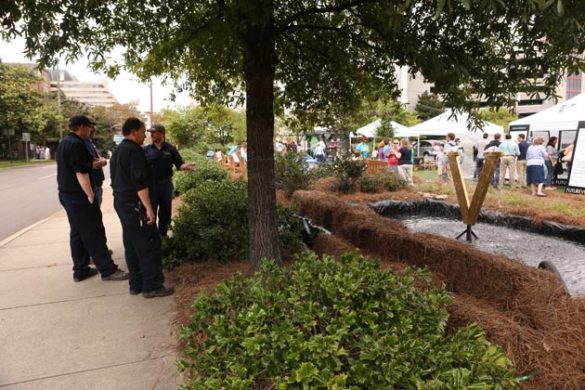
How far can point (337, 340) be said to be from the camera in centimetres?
204

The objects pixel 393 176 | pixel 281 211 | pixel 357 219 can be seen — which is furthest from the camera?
pixel 393 176

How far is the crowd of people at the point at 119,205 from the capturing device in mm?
4320

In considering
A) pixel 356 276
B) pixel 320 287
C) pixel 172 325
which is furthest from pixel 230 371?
pixel 172 325

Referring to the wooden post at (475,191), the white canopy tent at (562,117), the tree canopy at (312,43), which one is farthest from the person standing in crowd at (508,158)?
the tree canopy at (312,43)

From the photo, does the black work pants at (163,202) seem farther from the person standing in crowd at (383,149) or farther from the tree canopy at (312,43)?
the person standing in crowd at (383,149)

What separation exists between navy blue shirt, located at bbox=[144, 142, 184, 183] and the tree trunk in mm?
2763

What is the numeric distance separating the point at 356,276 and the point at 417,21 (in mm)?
2448

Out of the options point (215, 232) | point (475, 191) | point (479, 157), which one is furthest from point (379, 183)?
point (479, 157)

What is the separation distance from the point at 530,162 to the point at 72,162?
12547 mm

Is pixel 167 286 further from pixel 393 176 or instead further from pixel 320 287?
pixel 393 176

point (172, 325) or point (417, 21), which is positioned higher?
point (417, 21)

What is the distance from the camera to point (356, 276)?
2582 mm

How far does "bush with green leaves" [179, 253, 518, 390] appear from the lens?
75.2 inches

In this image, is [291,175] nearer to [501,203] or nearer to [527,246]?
[501,203]
